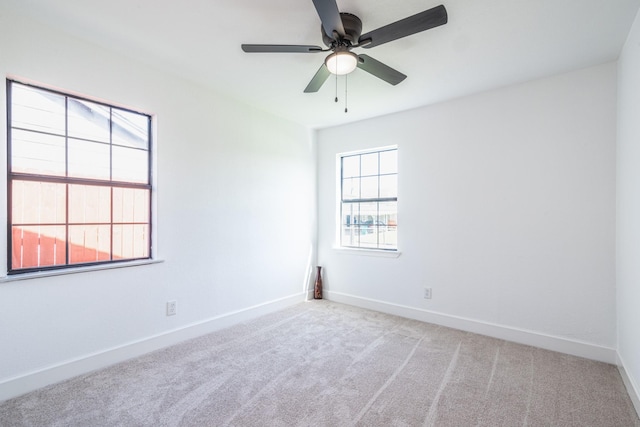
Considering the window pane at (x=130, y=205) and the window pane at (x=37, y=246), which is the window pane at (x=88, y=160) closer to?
the window pane at (x=130, y=205)

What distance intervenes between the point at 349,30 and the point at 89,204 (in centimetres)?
239

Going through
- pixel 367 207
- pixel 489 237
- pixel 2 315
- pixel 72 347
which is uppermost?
pixel 367 207

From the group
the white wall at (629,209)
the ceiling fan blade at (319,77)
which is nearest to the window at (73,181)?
the ceiling fan blade at (319,77)

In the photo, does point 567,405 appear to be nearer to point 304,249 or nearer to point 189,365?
point 189,365

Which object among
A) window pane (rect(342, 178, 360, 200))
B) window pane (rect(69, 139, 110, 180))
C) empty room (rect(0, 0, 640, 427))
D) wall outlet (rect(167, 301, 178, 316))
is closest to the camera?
empty room (rect(0, 0, 640, 427))

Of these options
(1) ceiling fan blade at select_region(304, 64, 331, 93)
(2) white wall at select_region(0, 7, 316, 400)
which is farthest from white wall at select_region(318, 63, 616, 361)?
(1) ceiling fan blade at select_region(304, 64, 331, 93)

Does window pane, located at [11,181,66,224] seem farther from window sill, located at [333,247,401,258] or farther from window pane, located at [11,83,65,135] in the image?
window sill, located at [333,247,401,258]

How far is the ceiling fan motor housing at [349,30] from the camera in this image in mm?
1931

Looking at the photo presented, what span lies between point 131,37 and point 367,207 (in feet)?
10.1

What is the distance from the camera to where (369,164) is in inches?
166

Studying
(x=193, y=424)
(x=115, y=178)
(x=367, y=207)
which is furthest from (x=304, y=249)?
(x=193, y=424)

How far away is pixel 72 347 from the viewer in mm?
2273

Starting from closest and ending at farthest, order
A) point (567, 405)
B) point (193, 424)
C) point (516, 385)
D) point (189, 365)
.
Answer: point (193, 424) → point (567, 405) → point (516, 385) → point (189, 365)

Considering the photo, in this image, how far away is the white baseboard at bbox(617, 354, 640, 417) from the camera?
193 cm
